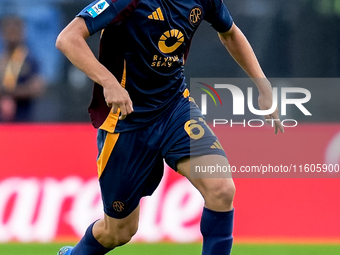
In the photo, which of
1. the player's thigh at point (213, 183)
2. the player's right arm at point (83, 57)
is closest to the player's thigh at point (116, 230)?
the player's thigh at point (213, 183)

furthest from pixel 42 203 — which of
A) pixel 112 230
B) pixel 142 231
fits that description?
pixel 112 230

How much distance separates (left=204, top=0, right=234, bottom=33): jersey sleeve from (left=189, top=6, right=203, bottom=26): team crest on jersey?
13 centimetres

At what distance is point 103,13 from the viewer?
319 centimetres

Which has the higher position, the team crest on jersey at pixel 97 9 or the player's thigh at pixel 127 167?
the team crest on jersey at pixel 97 9

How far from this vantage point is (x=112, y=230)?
3.81 m

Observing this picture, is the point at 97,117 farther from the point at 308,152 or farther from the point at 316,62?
the point at 316,62

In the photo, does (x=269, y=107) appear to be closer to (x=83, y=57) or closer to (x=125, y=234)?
(x=125, y=234)

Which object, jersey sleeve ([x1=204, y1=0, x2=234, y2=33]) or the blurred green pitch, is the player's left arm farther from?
the blurred green pitch

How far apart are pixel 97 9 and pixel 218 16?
2.82ft

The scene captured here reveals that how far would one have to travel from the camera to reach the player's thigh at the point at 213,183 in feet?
10.7

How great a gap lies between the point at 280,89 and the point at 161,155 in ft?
12.8

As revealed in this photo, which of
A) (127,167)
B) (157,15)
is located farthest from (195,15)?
(127,167)

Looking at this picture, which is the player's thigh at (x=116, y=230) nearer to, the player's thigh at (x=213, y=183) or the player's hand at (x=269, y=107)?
the player's thigh at (x=213, y=183)

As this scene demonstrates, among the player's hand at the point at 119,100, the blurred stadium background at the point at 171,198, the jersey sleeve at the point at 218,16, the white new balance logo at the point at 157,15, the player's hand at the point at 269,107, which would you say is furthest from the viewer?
the blurred stadium background at the point at 171,198
